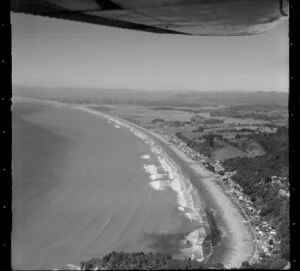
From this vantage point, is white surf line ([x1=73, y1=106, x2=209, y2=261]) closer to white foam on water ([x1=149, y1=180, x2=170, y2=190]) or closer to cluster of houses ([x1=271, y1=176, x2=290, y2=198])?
white foam on water ([x1=149, y1=180, x2=170, y2=190])

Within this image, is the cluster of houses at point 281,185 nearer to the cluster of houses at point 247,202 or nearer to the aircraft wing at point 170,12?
the cluster of houses at point 247,202

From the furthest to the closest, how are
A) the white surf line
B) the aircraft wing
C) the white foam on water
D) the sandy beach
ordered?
the white foam on water < the white surf line < the sandy beach < the aircraft wing

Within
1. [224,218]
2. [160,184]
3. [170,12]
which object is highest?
[170,12]

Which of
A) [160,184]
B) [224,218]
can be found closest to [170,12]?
[160,184]

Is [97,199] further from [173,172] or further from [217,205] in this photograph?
[217,205]

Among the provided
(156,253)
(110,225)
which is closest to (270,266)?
(156,253)

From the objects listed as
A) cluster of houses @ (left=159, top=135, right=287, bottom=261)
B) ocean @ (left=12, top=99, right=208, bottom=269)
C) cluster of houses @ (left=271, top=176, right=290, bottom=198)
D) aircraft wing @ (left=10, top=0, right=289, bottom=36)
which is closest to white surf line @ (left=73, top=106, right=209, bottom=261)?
ocean @ (left=12, top=99, right=208, bottom=269)
